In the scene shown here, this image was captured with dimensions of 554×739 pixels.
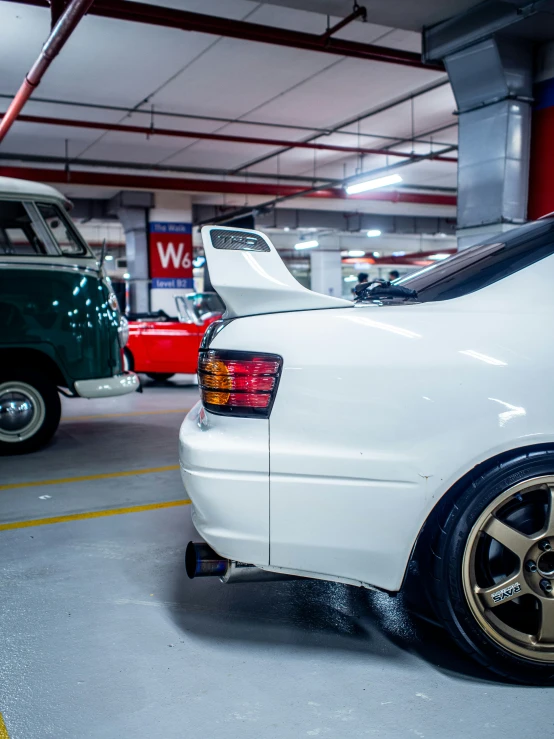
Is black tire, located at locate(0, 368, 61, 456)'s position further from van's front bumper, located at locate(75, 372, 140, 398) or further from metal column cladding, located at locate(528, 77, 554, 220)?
metal column cladding, located at locate(528, 77, 554, 220)

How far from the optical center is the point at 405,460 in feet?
6.74

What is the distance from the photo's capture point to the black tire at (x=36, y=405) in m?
5.75

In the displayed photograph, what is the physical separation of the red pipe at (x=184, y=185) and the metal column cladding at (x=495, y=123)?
1110 cm

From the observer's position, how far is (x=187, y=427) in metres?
2.41

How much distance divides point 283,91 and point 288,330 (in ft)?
33.9

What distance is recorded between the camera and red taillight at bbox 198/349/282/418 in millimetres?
2129

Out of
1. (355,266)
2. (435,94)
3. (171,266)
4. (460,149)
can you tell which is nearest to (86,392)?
(460,149)

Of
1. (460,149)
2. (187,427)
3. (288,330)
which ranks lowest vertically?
(187,427)

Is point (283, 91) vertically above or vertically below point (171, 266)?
above

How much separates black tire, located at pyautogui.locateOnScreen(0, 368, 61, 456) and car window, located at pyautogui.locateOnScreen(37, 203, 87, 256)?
1.14 m

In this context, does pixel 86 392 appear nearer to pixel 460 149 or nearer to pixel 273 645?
pixel 273 645

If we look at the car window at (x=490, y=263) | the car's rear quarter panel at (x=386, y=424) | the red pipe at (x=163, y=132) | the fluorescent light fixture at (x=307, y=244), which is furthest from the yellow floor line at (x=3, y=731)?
the fluorescent light fixture at (x=307, y=244)

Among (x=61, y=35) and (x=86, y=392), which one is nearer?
(x=86, y=392)

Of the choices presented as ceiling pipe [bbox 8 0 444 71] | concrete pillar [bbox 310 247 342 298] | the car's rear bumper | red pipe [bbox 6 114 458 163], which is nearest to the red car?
red pipe [bbox 6 114 458 163]
